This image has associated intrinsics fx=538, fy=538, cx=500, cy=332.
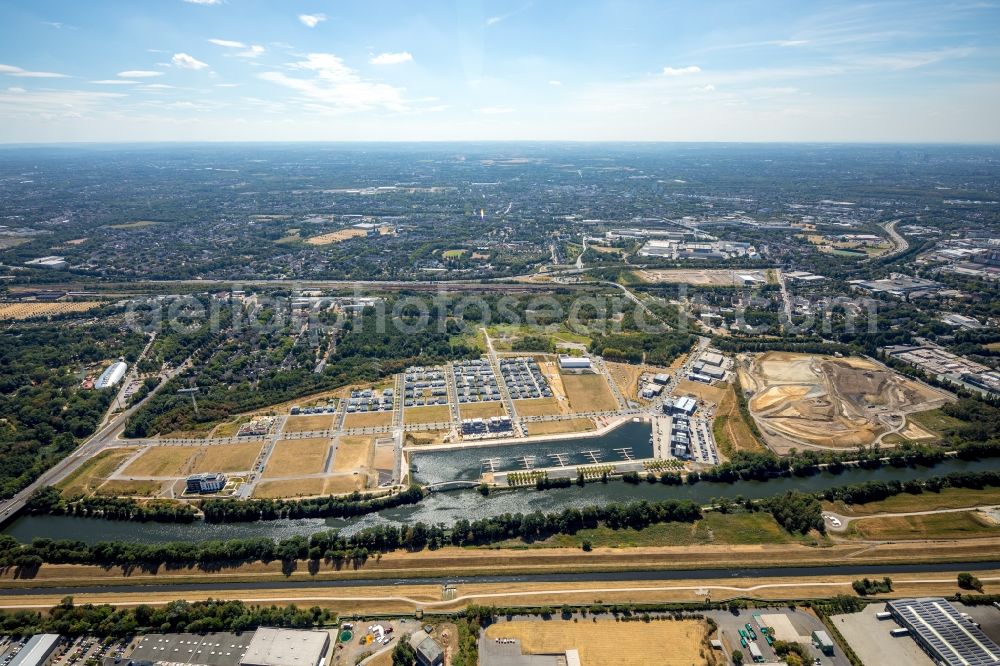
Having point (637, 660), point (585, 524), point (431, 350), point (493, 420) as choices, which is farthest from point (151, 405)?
point (637, 660)

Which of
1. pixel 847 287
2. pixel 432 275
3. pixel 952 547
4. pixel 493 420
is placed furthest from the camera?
pixel 432 275

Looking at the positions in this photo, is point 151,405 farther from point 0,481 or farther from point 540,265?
point 540,265

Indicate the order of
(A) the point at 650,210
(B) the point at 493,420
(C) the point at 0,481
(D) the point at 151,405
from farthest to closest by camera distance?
(A) the point at 650,210
(D) the point at 151,405
(B) the point at 493,420
(C) the point at 0,481

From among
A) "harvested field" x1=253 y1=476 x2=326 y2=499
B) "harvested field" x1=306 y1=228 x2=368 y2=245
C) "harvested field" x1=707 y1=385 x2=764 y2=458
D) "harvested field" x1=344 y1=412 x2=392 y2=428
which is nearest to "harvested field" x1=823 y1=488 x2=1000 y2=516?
"harvested field" x1=707 y1=385 x2=764 y2=458

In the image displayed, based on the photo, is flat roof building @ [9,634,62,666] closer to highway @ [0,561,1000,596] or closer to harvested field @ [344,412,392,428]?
highway @ [0,561,1000,596]

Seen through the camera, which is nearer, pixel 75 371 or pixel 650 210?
pixel 75 371

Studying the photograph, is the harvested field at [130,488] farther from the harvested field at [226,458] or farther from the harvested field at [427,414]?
the harvested field at [427,414]

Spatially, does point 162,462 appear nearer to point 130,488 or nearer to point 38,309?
point 130,488
